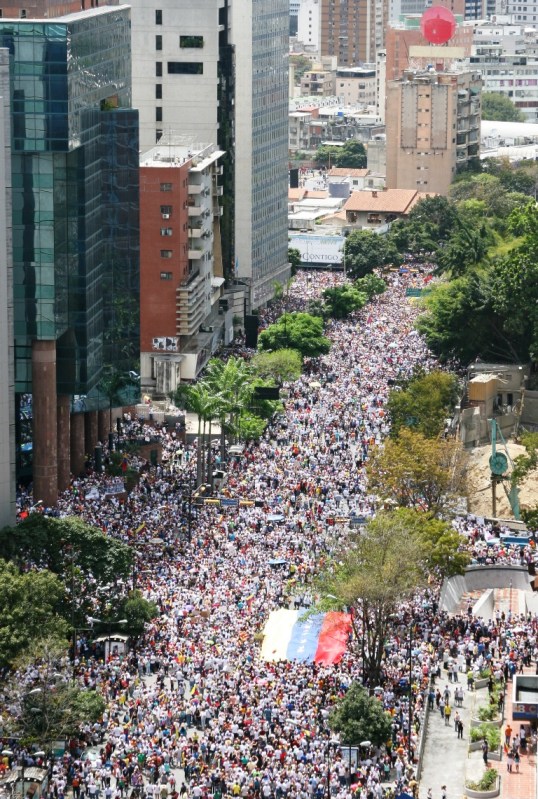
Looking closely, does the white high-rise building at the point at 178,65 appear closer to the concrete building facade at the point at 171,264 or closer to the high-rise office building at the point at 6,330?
the concrete building facade at the point at 171,264

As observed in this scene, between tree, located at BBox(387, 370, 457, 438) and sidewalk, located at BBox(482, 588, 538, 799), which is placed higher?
tree, located at BBox(387, 370, 457, 438)

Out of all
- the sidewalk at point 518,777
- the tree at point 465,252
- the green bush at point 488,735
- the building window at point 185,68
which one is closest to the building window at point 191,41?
the building window at point 185,68

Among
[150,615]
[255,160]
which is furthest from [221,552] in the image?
[255,160]

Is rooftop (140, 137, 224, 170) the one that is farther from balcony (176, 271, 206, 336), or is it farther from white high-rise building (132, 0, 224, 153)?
balcony (176, 271, 206, 336)

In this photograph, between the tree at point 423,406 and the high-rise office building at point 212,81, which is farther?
the high-rise office building at point 212,81

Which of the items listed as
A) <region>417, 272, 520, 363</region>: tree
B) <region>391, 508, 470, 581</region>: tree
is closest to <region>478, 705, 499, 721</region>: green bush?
<region>391, 508, 470, 581</region>: tree

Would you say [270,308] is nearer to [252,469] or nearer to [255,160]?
[255,160]
